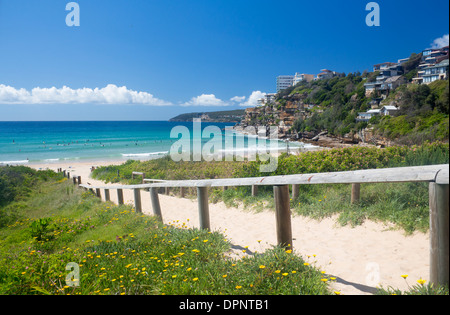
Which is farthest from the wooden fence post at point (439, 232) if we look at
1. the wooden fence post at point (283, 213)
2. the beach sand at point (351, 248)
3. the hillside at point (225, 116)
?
the hillside at point (225, 116)

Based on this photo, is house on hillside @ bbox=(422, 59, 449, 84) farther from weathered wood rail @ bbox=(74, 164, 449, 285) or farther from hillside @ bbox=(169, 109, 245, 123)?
hillside @ bbox=(169, 109, 245, 123)

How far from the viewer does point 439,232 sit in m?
1.72

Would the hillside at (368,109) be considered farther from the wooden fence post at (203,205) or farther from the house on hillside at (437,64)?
the wooden fence post at (203,205)

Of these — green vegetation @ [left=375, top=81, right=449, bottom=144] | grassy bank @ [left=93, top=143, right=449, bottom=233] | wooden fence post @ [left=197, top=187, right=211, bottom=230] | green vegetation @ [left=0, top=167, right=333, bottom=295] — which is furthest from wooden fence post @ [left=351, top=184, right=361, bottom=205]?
wooden fence post @ [left=197, top=187, right=211, bottom=230]

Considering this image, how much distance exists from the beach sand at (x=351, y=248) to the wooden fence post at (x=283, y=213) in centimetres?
22

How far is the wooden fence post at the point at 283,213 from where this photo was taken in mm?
2922

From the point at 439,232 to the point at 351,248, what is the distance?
6.50 feet

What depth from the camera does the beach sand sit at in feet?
8.75

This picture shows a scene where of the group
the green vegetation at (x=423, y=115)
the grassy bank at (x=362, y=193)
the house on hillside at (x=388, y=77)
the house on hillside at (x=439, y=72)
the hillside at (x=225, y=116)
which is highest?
the hillside at (x=225, y=116)

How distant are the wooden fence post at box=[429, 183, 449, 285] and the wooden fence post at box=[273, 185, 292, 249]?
1.36 meters

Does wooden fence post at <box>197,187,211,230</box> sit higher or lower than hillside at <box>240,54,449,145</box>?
lower

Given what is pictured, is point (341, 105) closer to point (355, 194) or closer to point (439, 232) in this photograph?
point (355, 194)
